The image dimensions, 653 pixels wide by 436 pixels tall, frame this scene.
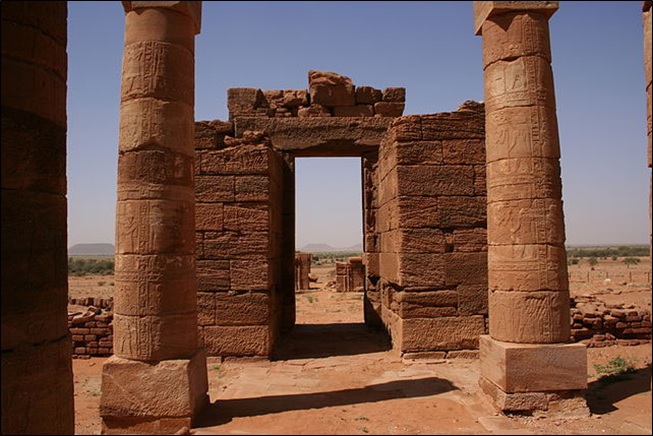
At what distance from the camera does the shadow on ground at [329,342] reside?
34.3ft

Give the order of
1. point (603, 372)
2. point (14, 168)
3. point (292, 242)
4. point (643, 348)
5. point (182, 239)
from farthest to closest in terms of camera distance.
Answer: point (292, 242)
point (643, 348)
point (603, 372)
point (182, 239)
point (14, 168)

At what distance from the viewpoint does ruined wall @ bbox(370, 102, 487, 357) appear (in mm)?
9586

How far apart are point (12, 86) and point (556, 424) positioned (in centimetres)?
667

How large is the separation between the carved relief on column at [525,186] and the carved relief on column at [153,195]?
4160 millimetres

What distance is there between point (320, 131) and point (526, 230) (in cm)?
666

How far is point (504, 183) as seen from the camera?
6965 millimetres

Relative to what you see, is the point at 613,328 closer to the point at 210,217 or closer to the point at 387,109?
the point at 387,109

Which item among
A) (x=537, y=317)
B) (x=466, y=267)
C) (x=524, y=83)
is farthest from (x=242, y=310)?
(x=524, y=83)

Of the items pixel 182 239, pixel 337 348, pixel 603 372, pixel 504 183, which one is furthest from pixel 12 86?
pixel 603 372

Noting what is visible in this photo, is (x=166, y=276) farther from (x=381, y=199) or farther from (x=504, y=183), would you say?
(x=381, y=199)

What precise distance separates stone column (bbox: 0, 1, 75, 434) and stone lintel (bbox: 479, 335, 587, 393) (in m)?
4.97

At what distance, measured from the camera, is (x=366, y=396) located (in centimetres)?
747

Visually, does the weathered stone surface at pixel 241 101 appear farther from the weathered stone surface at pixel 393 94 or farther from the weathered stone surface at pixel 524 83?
the weathered stone surface at pixel 524 83

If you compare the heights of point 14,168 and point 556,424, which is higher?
point 14,168
